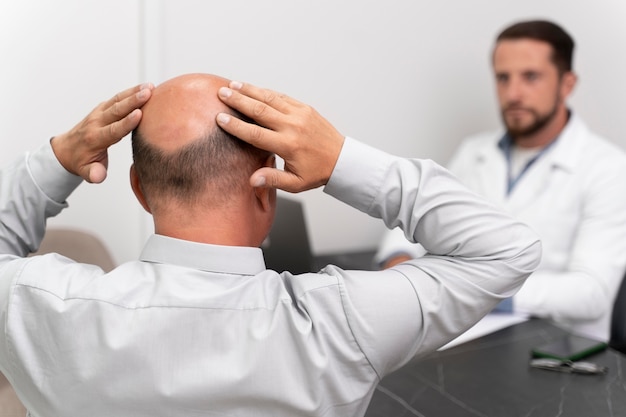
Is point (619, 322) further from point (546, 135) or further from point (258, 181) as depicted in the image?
point (258, 181)

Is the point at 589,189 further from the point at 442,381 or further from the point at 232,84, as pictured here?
the point at 232,84

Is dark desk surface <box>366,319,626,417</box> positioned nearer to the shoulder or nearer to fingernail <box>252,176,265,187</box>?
fingernail <box>252,176,265,187</box>

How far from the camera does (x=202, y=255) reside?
0.85 meters

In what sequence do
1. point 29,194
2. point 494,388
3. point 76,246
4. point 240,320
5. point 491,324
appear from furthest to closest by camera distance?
point 76,246, point 491,324, point 494,388, point 29,194, point 240,320

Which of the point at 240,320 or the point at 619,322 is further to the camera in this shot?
the point at 619,322

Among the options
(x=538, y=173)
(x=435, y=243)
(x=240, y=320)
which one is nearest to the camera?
(x=240, y=320)

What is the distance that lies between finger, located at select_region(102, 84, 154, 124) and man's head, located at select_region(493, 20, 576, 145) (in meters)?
1.82

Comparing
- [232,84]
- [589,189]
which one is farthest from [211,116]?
[589,189]

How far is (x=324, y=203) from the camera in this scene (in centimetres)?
245

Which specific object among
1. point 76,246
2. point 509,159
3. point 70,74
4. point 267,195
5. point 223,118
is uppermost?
point 223,118

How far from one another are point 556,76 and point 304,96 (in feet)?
3.12

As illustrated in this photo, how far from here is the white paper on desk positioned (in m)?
1.58

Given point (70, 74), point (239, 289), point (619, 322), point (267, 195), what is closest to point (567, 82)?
point (619, 322)

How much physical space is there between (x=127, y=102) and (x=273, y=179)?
0.76 feet
